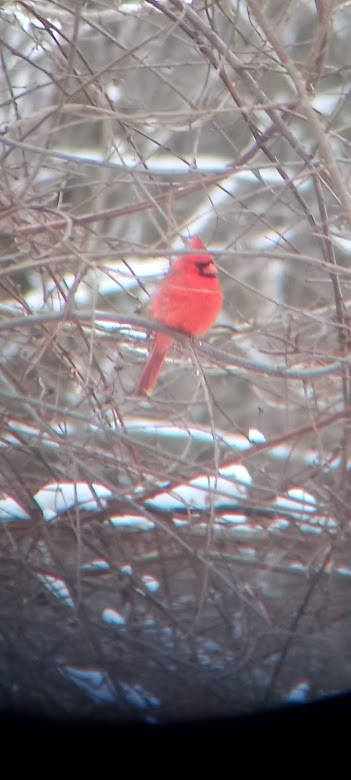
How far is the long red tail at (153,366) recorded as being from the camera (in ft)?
13.5

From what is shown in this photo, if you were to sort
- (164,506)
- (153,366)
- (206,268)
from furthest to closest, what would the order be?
(153,366) → (206,268) → (164,506)

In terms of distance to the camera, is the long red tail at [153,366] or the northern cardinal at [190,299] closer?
the northern cardinal at [190,299]

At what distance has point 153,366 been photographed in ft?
13.5

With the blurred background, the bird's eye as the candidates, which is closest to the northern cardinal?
the bird's eye

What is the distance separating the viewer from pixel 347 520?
3.14 m

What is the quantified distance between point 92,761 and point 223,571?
44.3 inches

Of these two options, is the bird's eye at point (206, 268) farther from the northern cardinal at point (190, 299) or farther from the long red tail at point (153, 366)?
the long red tail at point (153, 366)

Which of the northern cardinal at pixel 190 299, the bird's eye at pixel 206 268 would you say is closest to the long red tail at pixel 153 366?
the northern cardinal at pixel 190 299

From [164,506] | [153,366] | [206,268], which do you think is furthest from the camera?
[153,366]

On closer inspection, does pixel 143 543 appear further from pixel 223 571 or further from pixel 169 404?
pixel 169 404

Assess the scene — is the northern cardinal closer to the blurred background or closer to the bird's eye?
the bird's eye

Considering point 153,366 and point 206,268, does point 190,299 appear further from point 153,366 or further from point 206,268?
point 153,366

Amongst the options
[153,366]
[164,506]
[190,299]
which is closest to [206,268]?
[190,299]

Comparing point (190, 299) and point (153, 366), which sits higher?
point (190, 299)
